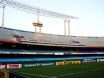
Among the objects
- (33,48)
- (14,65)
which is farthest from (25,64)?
(33,48)

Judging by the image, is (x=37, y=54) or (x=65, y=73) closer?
(x=65, y=73)

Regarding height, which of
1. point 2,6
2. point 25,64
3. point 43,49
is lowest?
point 25,64

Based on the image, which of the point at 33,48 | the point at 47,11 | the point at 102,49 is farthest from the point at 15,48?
the point at 102,49

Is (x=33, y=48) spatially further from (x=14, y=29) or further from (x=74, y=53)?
(x=74, y=53)

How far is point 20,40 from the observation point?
47094mm

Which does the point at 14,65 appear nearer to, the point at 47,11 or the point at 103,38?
the point at 47,11

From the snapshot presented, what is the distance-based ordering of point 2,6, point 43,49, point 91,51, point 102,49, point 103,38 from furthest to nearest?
1. point 103,38
2. point 102,49
3. point 91,51
4. point 43,49
5. point 2,6

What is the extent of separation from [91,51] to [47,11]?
98.9ft

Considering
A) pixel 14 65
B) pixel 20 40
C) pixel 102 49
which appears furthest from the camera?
pixel 102 49

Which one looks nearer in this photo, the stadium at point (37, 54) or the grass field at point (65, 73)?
the grass field at point (65, 73)

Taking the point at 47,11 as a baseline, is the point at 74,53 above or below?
below

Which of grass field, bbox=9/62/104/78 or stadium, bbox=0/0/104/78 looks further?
stadium, bbox=0/0/104/78

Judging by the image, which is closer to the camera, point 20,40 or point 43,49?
point 20,40

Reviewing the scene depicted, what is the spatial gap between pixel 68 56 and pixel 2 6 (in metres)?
34.1
